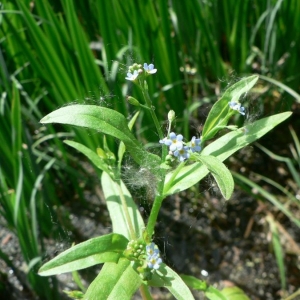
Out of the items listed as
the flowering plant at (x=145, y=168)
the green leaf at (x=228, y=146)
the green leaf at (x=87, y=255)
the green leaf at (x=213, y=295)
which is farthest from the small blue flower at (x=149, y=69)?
the green leaf at (x=213, y=295)

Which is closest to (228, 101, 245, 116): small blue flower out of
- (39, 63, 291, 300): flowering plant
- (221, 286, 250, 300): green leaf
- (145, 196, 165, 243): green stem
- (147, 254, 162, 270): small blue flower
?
(39, 63, 291, 300): flowering plant

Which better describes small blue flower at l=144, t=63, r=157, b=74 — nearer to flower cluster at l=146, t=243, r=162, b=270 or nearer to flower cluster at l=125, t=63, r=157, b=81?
flower cluster at l=125, t=63, r=157, b=81

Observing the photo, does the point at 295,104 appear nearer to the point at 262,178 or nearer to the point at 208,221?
the point at 262,178

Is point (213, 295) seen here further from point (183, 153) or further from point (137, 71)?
point (137, 71)

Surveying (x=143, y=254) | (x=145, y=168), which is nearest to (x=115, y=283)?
(x=143, y=254)

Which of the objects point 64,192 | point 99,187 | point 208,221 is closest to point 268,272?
point 208,221
